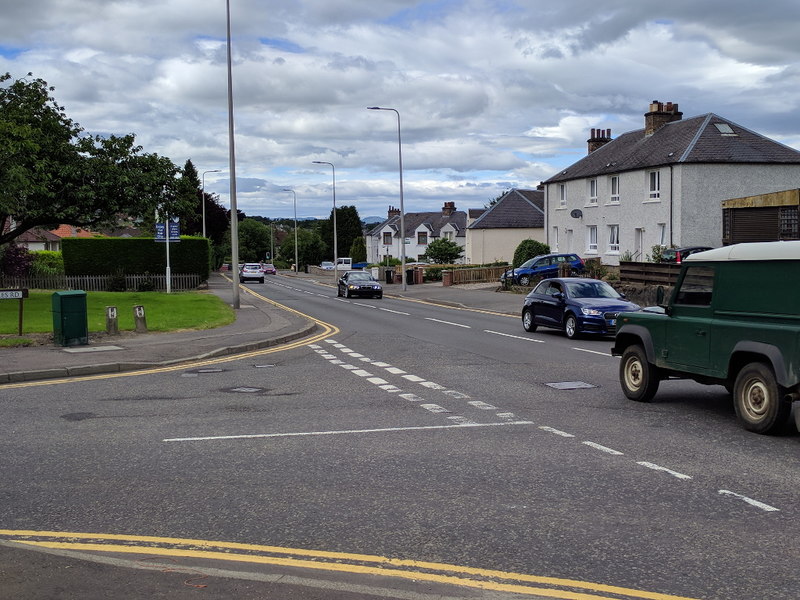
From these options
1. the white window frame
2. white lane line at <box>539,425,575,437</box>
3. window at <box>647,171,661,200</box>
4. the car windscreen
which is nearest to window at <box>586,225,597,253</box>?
the white window frame

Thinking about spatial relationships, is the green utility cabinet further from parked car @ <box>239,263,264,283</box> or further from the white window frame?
parked car @ <box>239,263,264,283</box>

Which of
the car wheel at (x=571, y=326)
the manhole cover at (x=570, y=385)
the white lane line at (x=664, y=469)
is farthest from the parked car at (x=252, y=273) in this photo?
the white lane line at (x=664, y=469)

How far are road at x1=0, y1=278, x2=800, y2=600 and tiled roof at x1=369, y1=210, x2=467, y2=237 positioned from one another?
99254 mm

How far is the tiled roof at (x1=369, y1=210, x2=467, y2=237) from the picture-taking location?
371 feet

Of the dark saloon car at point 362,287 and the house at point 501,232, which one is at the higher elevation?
the house at point 501,232

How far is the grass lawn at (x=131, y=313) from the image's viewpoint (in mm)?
22334

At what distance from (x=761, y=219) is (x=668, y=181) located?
8.08m

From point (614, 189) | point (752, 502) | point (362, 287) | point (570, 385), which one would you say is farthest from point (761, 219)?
point (752, 502)

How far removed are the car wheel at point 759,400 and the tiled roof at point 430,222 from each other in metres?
101

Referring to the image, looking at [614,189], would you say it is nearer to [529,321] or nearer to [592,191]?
[592,191]

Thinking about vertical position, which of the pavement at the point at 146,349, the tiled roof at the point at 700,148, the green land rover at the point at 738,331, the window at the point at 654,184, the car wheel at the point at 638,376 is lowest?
the pavement at the point at 146,349

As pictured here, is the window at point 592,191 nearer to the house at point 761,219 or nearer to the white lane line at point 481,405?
the house at point 761,219

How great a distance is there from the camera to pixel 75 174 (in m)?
29.4

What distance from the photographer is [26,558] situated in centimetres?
512
